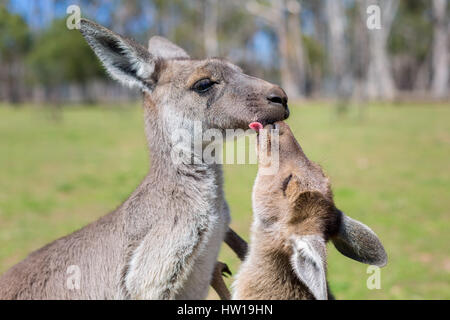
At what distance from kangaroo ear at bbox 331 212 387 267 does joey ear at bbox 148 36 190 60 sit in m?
1.71

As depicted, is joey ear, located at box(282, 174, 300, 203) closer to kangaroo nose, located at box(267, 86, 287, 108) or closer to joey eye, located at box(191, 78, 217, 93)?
kangaroo nose, located at box(267, 86, 287, 108)

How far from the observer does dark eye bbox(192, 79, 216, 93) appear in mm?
3135

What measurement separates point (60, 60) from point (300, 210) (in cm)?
3841

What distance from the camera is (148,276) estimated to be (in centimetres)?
280

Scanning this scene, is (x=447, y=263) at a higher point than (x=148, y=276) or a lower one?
lower

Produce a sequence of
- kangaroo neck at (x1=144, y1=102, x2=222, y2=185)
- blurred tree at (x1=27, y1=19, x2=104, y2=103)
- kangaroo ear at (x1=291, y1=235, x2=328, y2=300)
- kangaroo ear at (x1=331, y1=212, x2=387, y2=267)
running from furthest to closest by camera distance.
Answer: blurred tree at (x1=27, y1=19, x2=104, y2=103)
kangaroo neck at (x1=144, y1=102, x2=222, y2=185)
kangaroo ear at (x1=331, y1=212, x2=387, y2=267)
kangaroo ear at (x1=291, y1=235, x2=328, y2=300)

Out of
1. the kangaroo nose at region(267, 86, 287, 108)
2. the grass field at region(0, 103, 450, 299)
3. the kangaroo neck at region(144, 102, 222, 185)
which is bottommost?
the grass field at region(0, 103, 450, 299)

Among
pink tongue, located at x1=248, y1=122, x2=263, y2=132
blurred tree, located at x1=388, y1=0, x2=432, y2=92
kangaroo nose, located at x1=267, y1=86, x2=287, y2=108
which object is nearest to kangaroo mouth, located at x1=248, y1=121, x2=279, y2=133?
pink tongue, located at x1=248, y1=122, x2=263, y2=132

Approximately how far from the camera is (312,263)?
2.20 metres

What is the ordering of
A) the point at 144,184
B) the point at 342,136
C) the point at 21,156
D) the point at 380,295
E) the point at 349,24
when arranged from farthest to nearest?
1. the point at 349,24
2. the point at 342,136
3. the point at 21,156
4. the point at 380,295
5. the point at 144,184

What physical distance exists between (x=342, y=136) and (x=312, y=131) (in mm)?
1385
